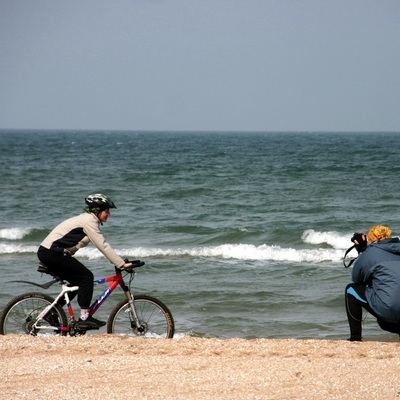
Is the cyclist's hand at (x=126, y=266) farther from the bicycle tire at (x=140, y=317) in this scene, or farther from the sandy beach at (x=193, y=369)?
the sandy beach at (x=193, y=369)

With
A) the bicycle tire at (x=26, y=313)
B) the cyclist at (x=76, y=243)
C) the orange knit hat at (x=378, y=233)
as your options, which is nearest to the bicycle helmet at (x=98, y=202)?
the cyclist at (x=76, y=243)

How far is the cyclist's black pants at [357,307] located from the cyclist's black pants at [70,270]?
2499 mm

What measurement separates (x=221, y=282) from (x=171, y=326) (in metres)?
5.80

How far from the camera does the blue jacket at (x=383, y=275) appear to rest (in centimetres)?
686

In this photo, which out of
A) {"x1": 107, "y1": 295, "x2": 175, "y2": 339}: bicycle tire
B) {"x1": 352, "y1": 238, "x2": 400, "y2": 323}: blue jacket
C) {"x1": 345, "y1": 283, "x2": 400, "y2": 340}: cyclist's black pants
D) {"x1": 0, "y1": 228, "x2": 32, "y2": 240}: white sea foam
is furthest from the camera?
{"x1": 0, "y1": 228, "x2": 32, "y2": 240}: white sea foam

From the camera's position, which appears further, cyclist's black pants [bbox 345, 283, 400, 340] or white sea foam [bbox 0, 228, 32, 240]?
white sea foam [bbox 0, 228, 32, 240]

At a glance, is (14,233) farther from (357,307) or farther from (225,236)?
(357,307)

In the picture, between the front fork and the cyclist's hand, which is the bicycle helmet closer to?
the cyclist's hand

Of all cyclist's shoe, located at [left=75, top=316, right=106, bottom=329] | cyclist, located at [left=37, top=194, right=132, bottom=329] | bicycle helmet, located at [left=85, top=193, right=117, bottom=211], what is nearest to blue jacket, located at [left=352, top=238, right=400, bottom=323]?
cyclist, located at [left=37, top=194, right=132, bottom=329]

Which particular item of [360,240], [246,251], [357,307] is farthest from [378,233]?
[246,251]

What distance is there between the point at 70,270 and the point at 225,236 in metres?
12.4

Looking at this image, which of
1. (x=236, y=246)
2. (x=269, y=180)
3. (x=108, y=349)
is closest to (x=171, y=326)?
(x=108, y=349)

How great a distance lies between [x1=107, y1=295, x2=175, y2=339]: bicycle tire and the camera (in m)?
7.68

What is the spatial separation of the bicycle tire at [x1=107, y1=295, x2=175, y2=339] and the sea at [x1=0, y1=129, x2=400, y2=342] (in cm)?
228
